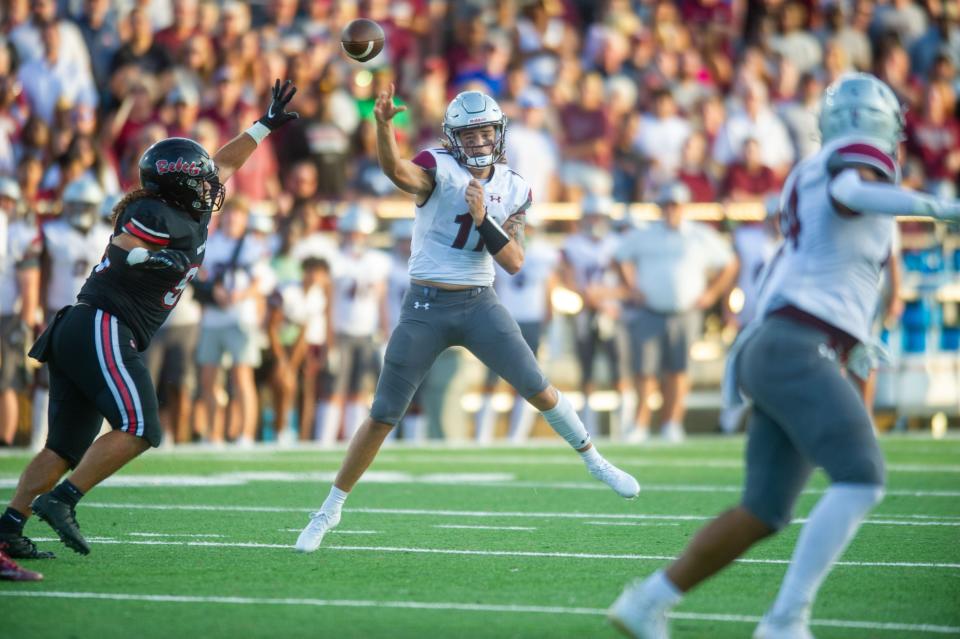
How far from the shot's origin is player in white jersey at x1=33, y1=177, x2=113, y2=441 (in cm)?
1262

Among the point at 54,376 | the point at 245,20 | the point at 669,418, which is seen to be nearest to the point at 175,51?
the point at 245,20

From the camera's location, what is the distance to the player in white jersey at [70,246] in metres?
12.6

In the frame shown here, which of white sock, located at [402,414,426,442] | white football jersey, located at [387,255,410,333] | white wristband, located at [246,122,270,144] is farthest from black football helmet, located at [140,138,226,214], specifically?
white sock, located at [402,414,426,442]

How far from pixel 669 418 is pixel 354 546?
7.63 metres

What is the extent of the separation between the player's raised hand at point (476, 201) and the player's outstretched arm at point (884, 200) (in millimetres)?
2555

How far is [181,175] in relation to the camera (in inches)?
262

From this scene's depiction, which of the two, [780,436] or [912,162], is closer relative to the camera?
[780,436]

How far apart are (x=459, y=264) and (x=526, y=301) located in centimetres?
657

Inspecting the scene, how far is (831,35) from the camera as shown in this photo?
61.3 ft

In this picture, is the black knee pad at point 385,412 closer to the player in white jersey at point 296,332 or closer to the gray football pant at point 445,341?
the gray football pant at point 445,341

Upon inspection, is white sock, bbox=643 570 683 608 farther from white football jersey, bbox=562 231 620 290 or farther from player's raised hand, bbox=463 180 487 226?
white football jersey, bbox=562 231 620 290

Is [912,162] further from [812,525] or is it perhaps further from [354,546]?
[812,525]

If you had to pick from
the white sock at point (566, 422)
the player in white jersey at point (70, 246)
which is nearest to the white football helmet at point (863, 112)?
the white sock at point (566, 422)

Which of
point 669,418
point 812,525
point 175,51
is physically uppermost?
point 175,51
